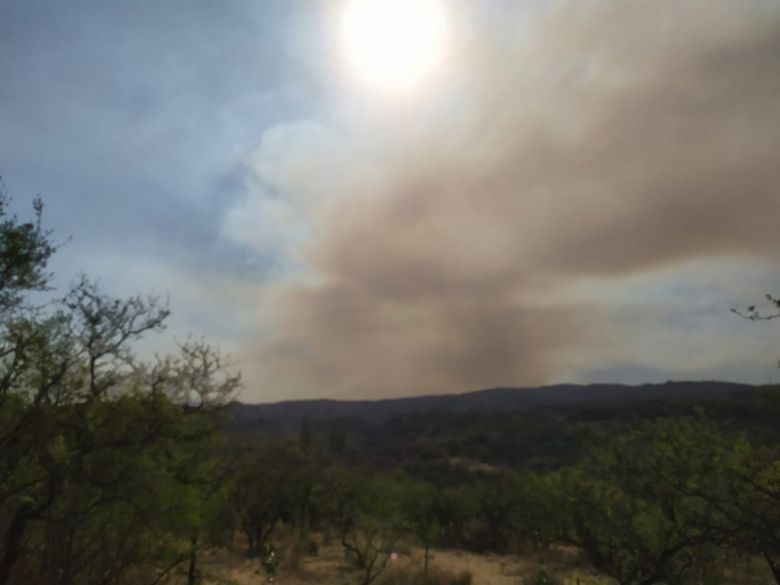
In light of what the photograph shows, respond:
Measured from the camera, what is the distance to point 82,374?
13.0m

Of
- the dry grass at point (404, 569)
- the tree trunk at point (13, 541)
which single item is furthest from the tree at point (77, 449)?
the dry grass at point (404, 569)

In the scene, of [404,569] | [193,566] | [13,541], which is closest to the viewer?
[13,541]

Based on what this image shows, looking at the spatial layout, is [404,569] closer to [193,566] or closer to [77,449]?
[193,566]

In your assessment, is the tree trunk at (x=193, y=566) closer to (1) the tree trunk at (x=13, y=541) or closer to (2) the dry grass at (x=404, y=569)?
(2) the dry grass at (x=404, y=569)

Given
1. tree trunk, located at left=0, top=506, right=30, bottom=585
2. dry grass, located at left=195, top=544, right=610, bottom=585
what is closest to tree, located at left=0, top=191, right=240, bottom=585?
tree trunk, located at left=0, top=506, right=30, bottom=585

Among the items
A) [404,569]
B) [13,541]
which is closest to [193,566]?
[13,541]

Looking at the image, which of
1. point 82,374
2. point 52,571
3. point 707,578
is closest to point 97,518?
point 52,571

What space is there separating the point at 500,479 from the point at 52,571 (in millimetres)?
37194

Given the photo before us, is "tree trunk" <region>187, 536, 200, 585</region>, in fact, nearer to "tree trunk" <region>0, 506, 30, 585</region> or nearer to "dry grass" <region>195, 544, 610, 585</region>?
"dry grass" <region>195, 544, 610, 585</region>

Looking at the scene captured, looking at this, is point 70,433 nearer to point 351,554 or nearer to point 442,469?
point 351,554

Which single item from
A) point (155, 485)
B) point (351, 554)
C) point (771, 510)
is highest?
point (155, 485)

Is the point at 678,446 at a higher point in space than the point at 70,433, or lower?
lower

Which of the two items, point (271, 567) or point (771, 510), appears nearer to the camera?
point (771, 510)

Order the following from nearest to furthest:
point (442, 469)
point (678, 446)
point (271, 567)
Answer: point (678, 446) → point (271, 567) → point (442, 469)
